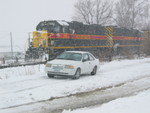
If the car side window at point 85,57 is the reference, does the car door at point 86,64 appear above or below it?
below

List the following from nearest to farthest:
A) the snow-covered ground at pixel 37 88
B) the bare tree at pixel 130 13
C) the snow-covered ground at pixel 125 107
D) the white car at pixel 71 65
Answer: the snow-covered ground at pixel 125 107 → the snow-covered ground at pixel 37 88 → the white car at pixel 71 65 → the bare tree at pixel 130 13

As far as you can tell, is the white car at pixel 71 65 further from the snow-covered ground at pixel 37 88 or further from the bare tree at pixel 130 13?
the bare tree at pixel 130 13

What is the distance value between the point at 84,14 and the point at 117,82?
50.6 m

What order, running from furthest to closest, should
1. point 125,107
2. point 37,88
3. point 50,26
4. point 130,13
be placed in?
point 130,13
point 50,26
point 37,88
point 125,107

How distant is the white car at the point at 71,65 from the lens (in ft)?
41.0

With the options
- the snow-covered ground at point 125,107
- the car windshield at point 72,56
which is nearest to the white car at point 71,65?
Result: the car windshield at point 72,56

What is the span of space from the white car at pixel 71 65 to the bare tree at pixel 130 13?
144 feet

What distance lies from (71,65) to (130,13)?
47.7m

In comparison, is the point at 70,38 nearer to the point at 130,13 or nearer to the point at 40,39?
the point at 40,39

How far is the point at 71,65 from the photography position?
12531 mm

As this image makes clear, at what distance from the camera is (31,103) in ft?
→ 26.3

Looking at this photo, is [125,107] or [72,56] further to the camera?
[72,56]

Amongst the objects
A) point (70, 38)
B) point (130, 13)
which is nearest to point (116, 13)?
point (130, 13)

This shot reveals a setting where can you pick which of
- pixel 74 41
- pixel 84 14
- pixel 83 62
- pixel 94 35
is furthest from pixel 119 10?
pixel 83 62
